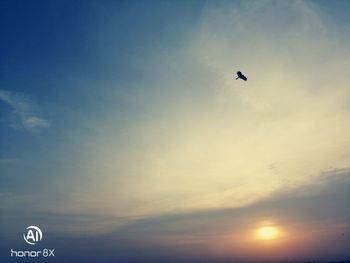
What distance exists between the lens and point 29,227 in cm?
4828

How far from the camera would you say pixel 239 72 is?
134ft

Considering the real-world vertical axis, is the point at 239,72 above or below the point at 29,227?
above

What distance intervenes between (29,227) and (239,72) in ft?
192

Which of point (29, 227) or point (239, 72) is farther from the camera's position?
point (29, 227)
